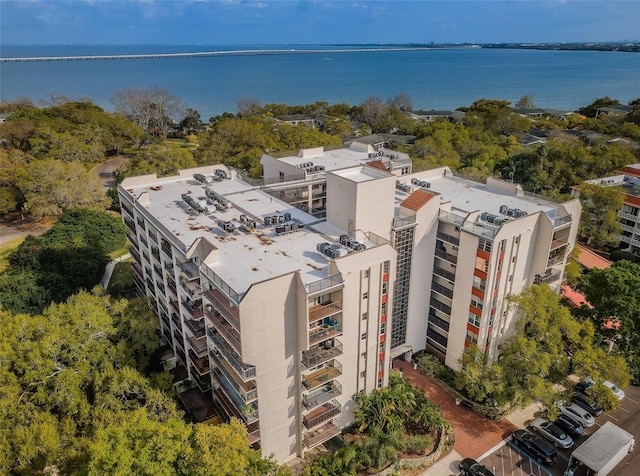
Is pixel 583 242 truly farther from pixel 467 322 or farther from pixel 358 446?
pixel 358 446

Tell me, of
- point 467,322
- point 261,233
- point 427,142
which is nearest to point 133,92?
point 427,142

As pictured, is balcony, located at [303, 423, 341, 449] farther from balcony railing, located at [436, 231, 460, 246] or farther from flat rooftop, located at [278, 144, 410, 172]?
flat rooftop, located at [278, 144, 410, 172]

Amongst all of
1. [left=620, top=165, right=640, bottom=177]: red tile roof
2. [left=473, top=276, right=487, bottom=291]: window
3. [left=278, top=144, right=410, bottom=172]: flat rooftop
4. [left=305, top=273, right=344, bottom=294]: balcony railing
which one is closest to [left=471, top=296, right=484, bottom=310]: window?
[left=473, top=276, right=487, bottom=291]: window

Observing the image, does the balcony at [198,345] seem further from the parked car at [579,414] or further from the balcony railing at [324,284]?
the parked car at [579,414]

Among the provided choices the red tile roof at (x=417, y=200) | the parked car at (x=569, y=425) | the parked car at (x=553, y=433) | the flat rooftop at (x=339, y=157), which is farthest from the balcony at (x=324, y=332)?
the flat rooftop at (x=339, y=157)

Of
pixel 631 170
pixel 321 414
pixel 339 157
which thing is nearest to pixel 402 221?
pixel 321 414
